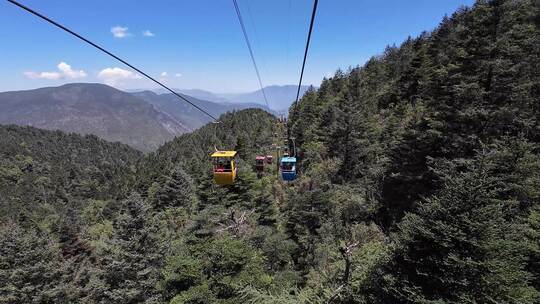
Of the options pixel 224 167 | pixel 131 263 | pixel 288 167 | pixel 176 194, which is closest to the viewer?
pixel 224 167

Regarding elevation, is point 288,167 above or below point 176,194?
above

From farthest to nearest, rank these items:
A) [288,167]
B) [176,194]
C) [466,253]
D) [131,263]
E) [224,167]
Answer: [176,194] → [131,263] → [288,167] → [224,167] → [466,253]

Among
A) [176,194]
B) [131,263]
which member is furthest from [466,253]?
[176,194]

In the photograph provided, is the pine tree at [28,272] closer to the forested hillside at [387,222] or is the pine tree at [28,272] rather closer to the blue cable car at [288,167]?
the forested hillside at [387,222]

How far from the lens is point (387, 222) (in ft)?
84.8

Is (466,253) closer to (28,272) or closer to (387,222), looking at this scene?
(387,222)

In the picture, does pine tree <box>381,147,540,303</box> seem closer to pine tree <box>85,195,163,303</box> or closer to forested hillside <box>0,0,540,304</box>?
forested hillside <box>0,0,540,304</box>

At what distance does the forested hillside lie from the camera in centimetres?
1086

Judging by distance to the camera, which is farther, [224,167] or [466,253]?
[224,167]

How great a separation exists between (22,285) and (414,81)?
57.1 m

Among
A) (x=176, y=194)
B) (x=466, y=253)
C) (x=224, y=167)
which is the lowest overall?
(x=176, y=194)

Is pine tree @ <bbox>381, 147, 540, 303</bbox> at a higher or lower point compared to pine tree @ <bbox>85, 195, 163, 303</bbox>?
higher

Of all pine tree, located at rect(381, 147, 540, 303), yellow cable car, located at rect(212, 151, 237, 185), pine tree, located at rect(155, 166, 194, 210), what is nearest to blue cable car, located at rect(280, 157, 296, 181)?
yellow cable car, located at rect(212, 151, 237, 185)

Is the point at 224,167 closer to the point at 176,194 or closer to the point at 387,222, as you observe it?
the point at 387,222
